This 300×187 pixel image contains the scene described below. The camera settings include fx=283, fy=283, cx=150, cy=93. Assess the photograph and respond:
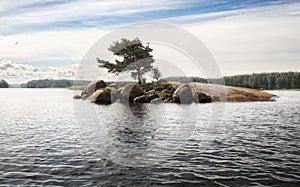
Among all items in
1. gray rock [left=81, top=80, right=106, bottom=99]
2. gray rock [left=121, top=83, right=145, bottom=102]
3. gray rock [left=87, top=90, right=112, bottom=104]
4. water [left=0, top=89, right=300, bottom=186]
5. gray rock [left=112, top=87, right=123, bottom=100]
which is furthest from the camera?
gray rock [left=81, top=80, right=106, bottom=99]

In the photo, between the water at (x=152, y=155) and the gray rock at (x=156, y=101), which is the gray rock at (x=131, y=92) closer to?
the gray rock at (x=156, y=101)

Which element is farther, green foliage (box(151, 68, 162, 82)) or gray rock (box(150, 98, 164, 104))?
green foliage (box(151, 68, 162, 82))

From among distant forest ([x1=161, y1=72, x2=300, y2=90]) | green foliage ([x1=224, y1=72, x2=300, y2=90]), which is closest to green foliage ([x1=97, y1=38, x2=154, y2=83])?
distant forest ([x1=161, y1=72, x2=300, y2=90])

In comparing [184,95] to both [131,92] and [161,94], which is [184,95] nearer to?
[161,94]

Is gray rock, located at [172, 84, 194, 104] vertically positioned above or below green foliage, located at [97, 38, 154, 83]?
below

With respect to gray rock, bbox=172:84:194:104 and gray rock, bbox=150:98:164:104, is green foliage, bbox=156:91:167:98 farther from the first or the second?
gray rock, bbox=172:84:194:104

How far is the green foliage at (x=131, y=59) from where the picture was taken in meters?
57.1

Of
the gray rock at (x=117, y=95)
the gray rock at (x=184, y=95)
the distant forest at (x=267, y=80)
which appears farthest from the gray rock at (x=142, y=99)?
the distant forest at (x=267, y=80)

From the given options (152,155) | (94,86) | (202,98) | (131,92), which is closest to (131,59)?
(131,92)

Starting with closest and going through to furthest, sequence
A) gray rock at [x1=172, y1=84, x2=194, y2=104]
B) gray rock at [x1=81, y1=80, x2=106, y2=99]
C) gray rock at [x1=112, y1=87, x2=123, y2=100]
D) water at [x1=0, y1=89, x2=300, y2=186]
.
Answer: water at [x1=0, y1=89, x2=300, y2=186] → gray rock at [x1=172, y1=84, x2=194, y2=104] → gray rock at [x1=112, y1=87, x2=123, y2=100] → gray rock at [x1=81, y1=80, x2=106, y2=99]

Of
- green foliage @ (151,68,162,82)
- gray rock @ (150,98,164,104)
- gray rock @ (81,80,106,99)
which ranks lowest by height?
gray rock @ (150,98,164,104)

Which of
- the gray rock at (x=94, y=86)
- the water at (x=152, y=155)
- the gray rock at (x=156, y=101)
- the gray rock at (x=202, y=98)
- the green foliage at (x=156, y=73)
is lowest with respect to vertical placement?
the water at (x=152, y=155)

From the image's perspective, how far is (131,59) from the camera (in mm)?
62594

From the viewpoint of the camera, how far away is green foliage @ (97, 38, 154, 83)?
187ft
